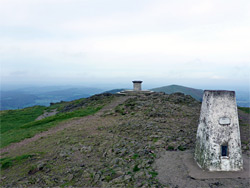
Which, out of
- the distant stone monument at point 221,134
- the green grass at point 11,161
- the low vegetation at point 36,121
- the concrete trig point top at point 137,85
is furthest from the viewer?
the concrete trig point top at point 137,85

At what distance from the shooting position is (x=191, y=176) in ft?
27.7

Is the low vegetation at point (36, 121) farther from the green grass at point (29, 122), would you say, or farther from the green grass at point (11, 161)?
the green grass at point (11, 161)

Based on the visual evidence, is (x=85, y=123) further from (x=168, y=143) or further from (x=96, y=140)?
(x=168, y=143)

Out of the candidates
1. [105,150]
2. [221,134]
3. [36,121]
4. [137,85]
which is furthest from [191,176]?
[137,85]

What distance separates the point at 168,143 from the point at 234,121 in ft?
14.7

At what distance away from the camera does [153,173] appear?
8.83 m

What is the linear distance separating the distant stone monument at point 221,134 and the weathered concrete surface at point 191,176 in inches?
16.6

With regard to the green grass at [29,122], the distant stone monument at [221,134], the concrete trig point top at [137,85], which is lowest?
the green grass at [29,122]

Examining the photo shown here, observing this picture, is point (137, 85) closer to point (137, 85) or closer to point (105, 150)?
point (137, 85)

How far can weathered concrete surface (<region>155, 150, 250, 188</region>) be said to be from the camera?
791cm

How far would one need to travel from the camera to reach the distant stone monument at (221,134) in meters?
8.73

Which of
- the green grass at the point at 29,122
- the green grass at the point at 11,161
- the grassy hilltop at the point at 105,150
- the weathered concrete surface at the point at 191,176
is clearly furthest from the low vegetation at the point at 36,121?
the weathered concrete surface at the point at 191,176

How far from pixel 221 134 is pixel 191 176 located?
2371mm

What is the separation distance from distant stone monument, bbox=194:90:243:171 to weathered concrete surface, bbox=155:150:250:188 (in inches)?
16.6
